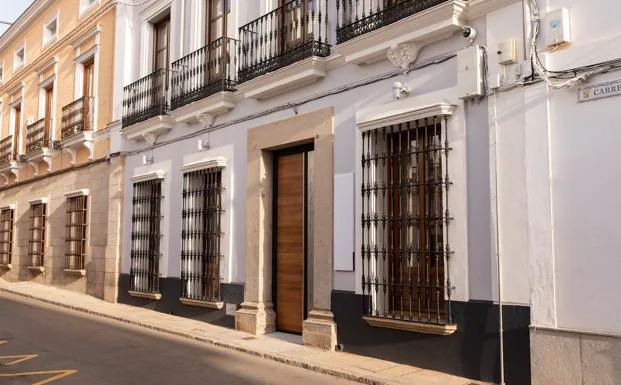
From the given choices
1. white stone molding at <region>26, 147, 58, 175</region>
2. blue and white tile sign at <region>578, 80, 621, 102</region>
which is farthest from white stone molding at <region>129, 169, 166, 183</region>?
blue and white tile sign at <region>578, 80, 621, 102</region>

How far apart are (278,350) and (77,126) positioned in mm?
9457

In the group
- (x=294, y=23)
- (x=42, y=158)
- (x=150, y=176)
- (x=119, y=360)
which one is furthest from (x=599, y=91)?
(x=42, y=158)

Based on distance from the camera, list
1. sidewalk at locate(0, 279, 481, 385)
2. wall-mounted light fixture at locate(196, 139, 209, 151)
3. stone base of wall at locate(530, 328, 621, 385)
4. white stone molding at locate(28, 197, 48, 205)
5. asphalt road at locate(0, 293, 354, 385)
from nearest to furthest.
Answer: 1. stone base of wall at locate(530, 328, 621, 385)
2. sidewalk at locate(0, 279, 481, 385)
3. asphalt road at locate(0, 293, 354, 385)
4. wall-mounted light fixture at locate(196, 139, 209, 151)
5. white stone molding at locate(28, 197, 48, 205)

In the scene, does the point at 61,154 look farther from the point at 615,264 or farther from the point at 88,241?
the point at 615,264

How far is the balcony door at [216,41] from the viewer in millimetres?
9992

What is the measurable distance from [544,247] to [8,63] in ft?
66.3

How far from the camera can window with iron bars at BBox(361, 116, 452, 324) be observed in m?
6.45

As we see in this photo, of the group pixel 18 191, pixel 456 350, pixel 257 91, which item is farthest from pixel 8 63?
pixel 456 350

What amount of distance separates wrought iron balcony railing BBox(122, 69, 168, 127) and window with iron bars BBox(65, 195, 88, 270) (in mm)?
2961

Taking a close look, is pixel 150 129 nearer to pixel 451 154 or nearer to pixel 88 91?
pixel 88 91

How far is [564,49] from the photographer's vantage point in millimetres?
5562

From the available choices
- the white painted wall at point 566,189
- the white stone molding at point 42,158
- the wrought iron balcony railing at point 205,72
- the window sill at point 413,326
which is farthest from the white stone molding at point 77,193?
the white painted wall at point 566,189

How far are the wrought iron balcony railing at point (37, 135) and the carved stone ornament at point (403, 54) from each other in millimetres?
12409

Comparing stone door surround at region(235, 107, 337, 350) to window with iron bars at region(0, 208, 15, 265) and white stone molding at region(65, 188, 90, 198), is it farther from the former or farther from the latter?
window with iron bars at region(0, 208, 15, 265)
